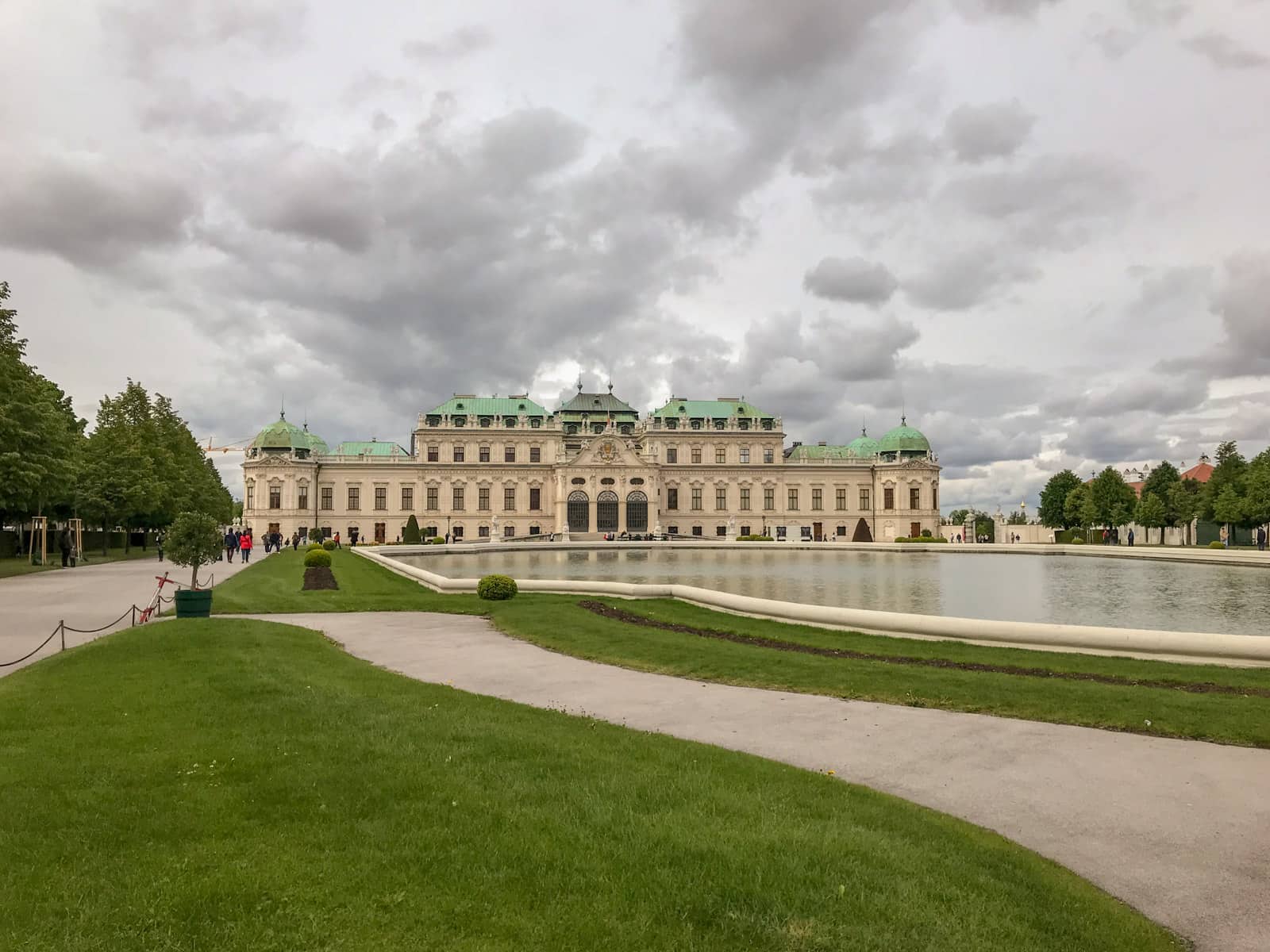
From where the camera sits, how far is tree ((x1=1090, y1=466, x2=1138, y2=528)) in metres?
93.4

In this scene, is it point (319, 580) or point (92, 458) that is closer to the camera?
point (319, 580)

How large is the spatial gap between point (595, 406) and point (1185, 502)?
6644cm

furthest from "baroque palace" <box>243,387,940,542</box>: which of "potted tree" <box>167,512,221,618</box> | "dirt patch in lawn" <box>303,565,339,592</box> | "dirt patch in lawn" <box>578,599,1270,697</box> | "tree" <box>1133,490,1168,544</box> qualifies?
"dirt patch in lawn" <box>578,599,1270,697</box>

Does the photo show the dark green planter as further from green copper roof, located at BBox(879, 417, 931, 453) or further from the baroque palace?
green copper roof, located at BBox(879, 417, 931, 453)

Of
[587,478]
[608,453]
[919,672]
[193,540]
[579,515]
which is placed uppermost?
[608,453]

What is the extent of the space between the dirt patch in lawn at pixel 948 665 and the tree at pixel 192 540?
10606 mm

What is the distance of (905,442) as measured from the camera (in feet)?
344

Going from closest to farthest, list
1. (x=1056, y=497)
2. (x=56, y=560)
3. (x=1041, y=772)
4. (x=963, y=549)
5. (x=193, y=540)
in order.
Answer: (x=1041, y=772) < (x=193, y=540) < (x=56, y=560) < (x=963, y=549) < (x=1056, y=497)

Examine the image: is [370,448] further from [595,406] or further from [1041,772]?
[1041,772]

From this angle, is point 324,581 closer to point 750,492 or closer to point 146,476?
point 146,476

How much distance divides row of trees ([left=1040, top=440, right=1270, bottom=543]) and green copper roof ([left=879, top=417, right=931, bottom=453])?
18659mm

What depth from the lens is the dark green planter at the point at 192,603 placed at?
19116 millimetres

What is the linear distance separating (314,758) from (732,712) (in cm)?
549

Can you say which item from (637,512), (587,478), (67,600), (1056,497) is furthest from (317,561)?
(1056,497)
